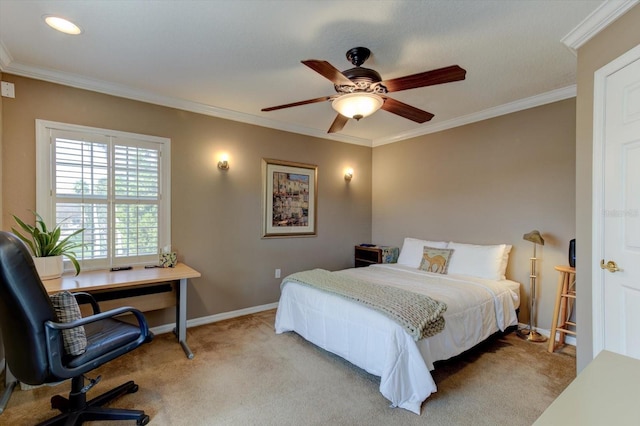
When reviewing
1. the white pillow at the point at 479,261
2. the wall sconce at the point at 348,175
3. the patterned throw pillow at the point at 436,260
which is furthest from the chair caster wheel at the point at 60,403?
the wall sconce at the point at 348,175

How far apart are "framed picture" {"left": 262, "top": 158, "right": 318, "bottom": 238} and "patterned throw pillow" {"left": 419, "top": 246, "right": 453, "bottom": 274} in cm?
159

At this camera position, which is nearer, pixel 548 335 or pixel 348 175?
pixel 548 335

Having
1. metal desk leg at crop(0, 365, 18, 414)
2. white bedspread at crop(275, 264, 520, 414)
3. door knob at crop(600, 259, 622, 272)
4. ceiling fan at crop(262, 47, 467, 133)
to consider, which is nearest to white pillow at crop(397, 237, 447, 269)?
white bedspread at crop(275, 264, 520, 414)

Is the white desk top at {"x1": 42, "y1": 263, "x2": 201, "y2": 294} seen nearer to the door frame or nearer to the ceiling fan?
the ceiling fan

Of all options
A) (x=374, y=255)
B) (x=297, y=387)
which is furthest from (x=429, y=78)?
(x=374, y=255)

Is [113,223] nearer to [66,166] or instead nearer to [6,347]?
[66,166]

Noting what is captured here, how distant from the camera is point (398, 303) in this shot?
92.2 inches

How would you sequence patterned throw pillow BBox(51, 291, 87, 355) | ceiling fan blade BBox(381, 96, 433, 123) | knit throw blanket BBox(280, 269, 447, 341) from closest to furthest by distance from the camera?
patterned throw pillow BBox(51, 291, 87, 355)
knit throw blanket BBox(280, 269, 447, 341)
ceiling fan blade BBox(381, 96, 433, 123)

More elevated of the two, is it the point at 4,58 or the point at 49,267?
the point at 4,58

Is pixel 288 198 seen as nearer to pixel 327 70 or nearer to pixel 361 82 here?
pixel 361 82

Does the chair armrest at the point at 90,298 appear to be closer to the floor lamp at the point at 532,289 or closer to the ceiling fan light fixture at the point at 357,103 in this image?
the ceiling fan light fixture at the point at 357,103

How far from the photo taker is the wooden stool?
111 inches

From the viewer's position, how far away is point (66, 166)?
2.81 m

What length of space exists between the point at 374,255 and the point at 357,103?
2880mm
